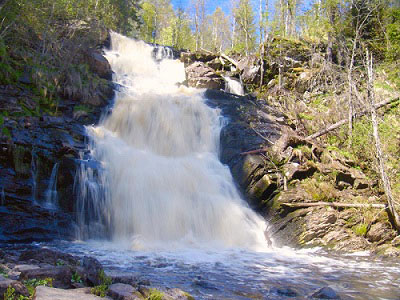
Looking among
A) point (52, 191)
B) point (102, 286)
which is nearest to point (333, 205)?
point (102, 286)

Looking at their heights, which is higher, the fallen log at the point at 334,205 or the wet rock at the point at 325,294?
the fallen log at the point at 334,205

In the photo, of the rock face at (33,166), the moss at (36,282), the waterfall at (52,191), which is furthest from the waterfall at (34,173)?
the moss at (36,282)

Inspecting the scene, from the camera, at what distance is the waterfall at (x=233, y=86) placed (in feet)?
60.4

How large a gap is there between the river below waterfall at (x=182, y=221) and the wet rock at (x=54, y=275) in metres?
1.50

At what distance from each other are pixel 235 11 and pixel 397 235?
26.2 metres

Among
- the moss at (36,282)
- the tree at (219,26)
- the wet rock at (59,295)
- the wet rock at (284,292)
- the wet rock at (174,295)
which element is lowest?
the wet rock at (284,292)

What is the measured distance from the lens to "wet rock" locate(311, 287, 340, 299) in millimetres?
5033

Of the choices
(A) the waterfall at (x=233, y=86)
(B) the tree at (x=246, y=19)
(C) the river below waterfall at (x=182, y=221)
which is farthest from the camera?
(B) the tree at (x=246, y=19)

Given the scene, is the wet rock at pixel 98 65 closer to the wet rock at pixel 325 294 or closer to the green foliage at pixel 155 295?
the green foliage at pixel 155 295

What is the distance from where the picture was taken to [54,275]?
402cm

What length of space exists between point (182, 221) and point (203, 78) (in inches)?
424

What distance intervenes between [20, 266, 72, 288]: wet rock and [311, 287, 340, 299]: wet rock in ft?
11.7

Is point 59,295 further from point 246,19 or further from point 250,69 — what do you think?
point 246,19

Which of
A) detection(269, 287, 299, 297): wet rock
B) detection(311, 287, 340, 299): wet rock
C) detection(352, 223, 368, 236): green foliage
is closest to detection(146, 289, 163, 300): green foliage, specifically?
detection(269, 287, 299, 297): wet rock
